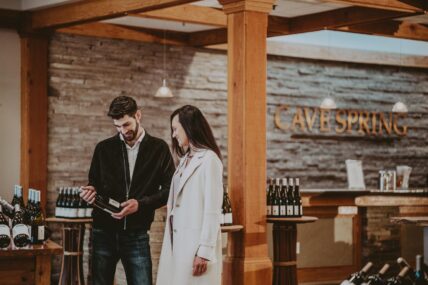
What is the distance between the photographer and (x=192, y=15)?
9633 millimetres

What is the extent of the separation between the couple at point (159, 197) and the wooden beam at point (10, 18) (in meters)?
4.78

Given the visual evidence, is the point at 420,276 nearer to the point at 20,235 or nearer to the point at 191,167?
the point at 191,167

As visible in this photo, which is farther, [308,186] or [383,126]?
[383,126]

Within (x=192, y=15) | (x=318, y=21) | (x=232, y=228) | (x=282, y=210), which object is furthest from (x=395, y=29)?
(x=232, y=228)

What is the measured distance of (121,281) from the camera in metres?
8.66

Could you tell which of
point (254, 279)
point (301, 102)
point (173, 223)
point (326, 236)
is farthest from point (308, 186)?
point (173, 223)

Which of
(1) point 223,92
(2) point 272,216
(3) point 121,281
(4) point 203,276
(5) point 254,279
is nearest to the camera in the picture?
(4) point 203,276

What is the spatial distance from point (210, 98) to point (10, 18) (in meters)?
3.09

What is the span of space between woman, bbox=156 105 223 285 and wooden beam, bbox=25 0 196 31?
10.1ft

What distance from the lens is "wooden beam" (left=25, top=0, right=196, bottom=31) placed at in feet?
26.7

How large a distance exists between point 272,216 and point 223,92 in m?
4.35

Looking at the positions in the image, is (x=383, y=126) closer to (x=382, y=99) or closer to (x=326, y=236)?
(x=382, y=99)

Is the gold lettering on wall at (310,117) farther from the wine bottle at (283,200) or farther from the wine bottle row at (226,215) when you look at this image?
the wine bottle row at (226,215)

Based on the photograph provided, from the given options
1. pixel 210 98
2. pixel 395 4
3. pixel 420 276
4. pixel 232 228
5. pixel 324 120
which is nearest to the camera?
pixel 420 276
